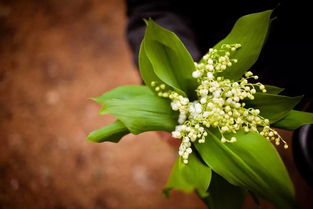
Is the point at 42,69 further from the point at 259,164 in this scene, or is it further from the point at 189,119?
the point at 259,164

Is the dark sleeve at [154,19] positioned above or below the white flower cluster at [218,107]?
above

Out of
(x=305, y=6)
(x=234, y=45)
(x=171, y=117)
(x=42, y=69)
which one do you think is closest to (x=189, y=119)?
(x=171, y=117)

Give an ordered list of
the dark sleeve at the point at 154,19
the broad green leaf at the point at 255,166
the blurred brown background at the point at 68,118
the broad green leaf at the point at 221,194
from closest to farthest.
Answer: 1. the broad green leaf at the point at 255,166
2. the broad green leaf at the point at 221,194
3. the dark sleeve at the point at 154,19
4. the blurred brown background at the point at 68,118

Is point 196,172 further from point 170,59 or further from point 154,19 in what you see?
point 154,19

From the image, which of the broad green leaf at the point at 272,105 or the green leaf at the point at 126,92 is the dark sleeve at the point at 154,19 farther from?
the broad green leaf at the point at 272,105

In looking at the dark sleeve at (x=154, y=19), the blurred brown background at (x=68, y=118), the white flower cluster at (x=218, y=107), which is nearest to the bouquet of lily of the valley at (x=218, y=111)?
the white flower cluster at (x=218, y=107)

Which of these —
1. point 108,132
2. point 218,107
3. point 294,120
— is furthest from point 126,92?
point 294,120

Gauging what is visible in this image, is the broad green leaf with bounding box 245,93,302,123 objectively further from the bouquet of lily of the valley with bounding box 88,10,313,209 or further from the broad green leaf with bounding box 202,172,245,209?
the broad green leaf with bounding box 202,172,245,209
